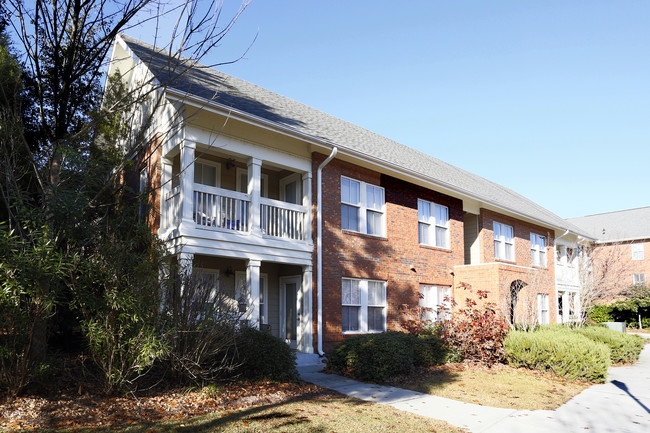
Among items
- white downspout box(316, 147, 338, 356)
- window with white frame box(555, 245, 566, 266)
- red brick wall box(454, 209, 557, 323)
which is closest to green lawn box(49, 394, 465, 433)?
white downspout box(316, 147, 338, 356)

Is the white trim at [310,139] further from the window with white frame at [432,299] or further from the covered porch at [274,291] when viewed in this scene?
the window with white frame at [432,299]

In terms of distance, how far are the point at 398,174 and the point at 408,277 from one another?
3325mm

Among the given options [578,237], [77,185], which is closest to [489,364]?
[77,185]

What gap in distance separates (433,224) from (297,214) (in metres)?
6.33

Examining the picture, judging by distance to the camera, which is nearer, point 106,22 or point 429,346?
point 106,22

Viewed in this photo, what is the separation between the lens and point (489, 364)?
13.4 m

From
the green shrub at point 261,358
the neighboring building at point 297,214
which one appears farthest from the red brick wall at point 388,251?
the green shrub at point 261,358

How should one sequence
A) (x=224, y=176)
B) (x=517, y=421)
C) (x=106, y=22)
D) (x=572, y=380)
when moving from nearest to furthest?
(x=517, y=421) < (x=106, y=22) < (x=572, y=380) < (x=224, y=176)

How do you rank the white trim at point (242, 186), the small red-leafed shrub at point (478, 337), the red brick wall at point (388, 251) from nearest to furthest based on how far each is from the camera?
the small red-leafed shrub at point (478, 337) → the red brick wall at point (388, 251) → the white trim at point (242, 186)

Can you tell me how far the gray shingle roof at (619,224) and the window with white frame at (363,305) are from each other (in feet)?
103

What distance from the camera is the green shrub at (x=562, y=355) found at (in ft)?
39.3

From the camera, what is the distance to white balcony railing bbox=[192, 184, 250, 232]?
11.6 m

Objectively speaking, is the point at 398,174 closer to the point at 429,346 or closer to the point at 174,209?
the point at 429,346

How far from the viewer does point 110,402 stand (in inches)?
299
